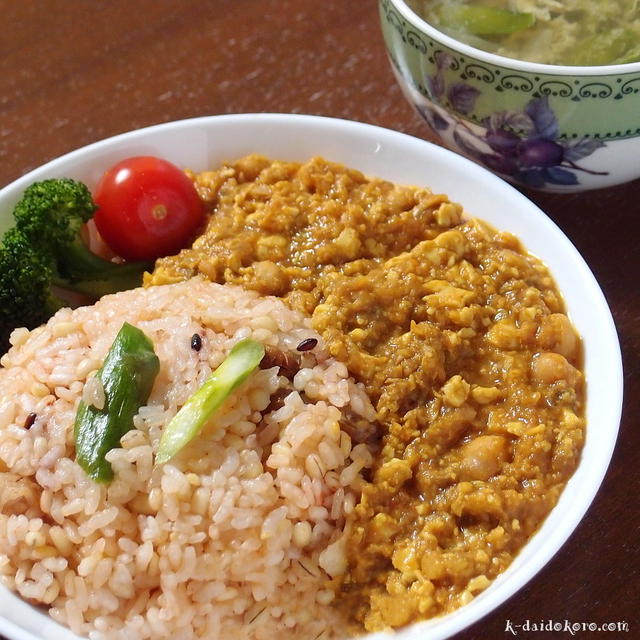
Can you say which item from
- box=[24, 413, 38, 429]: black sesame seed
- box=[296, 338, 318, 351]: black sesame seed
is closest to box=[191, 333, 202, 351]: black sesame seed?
box=[296, 338, 318, 351]: black sesame seed

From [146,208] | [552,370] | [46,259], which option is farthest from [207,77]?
[552,370]

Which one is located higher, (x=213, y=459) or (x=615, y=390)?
(x=213, y=459)

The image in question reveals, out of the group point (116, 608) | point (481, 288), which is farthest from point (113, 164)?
point (116, 608)

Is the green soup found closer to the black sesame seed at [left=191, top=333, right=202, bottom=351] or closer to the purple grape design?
the purple grape design

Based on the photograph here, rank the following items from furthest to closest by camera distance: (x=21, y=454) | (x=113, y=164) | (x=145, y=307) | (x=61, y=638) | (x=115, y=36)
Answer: (x=115, y=36) → (x=113, y=164) → (x=145, y=307) → (x=21, y=454) → (x=61, y=638)

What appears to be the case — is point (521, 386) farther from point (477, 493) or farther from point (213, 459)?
point (213, 459)

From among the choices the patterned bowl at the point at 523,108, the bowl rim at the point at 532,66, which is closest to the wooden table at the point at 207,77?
the patterned bowl at the point at 523,108
